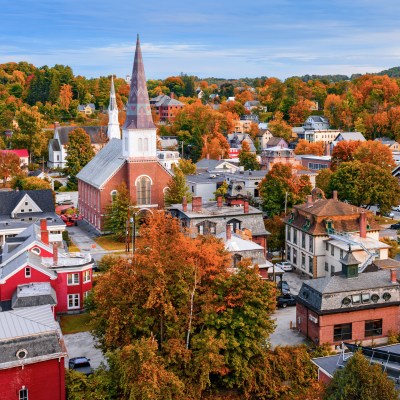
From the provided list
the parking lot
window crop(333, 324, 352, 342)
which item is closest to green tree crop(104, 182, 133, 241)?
the parking lot

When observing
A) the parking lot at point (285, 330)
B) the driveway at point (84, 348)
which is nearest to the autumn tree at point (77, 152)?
the parking lot at point (285, 330)

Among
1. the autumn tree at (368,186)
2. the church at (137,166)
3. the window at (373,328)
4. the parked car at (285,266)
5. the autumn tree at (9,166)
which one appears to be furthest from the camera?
the autumn tree at (9,166)

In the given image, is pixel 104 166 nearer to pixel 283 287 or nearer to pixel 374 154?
pixel 283 287

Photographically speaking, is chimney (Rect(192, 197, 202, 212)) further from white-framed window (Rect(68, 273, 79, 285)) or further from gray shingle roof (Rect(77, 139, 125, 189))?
gray shingle roof (Rect(77, 139, 125, 189))

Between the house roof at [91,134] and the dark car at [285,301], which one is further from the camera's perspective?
the house roof at [91,134]

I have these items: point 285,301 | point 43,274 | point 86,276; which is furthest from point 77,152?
point 285,301

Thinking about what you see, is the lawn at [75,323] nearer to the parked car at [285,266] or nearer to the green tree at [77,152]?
the parked car at [285,266]
